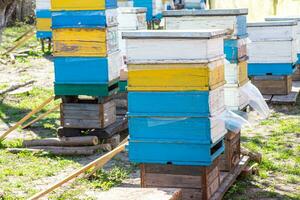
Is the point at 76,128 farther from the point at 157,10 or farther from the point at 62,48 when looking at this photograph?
the point at 157,10

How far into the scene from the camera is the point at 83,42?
692 centimetres

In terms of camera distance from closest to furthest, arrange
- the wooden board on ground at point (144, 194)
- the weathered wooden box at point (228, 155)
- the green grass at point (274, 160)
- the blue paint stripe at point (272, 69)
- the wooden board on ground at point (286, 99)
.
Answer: the wooden board on ground at point (144, 194) → the green grass at point (274, 160) → the weathered wooden box at point (228, 155) → the wooden board on ground at point (286, 99) → the blue paint stripe at point (272, 69)

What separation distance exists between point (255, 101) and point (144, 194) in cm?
190

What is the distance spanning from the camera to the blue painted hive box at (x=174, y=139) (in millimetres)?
4715

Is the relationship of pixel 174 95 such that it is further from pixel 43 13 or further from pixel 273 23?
pixel 43 13

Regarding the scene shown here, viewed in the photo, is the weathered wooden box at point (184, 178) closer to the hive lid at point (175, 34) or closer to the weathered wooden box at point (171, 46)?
the weathered wooden box at point (171, 46)

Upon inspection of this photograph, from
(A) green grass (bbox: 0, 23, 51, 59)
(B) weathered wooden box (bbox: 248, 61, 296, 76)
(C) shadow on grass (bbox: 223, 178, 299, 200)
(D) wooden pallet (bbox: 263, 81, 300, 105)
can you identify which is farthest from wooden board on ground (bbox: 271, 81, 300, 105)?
(A) green grass (bbox: 0, 23, 51, 59)

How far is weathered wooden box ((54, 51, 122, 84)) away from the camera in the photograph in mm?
6938

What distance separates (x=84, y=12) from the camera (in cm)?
684

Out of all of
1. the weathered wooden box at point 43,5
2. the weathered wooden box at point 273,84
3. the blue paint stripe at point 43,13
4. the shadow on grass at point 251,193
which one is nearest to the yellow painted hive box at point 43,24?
the blue paint stripe at point 43,13

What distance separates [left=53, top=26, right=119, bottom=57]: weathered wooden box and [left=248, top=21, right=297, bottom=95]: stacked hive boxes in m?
2.92

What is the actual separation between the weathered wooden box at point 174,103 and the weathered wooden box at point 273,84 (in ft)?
15.7

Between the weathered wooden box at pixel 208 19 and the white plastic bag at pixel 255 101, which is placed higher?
the weathered wooden box at pixel 208 19

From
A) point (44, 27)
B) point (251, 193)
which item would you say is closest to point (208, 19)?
point (251, 193)
